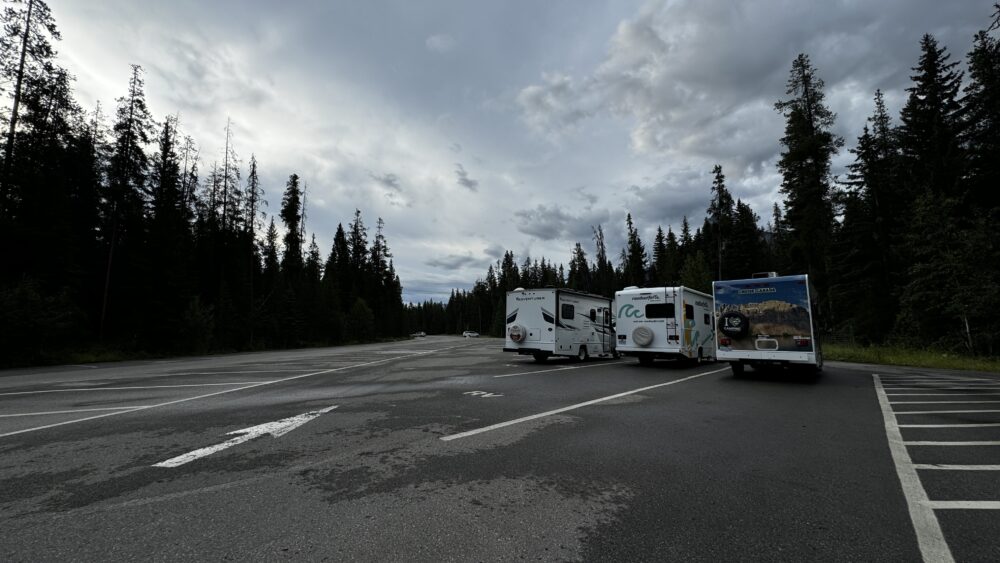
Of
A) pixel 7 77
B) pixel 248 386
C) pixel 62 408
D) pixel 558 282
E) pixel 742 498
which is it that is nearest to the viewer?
pixel 742 498

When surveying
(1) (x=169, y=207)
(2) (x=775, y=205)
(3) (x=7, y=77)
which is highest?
(2) (x=775, y=205)

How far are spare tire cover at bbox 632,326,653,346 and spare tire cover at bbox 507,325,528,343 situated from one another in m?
4.71

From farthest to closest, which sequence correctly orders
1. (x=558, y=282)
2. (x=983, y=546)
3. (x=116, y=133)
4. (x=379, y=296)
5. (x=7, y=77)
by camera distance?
(x=558, y=282) < (x=379, y=296) < (x=116, y=133) < (x=7, y=77) < (x=983, y=546)

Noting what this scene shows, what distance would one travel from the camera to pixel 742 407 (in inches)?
329

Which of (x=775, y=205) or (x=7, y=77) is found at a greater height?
(x=775, y=205)

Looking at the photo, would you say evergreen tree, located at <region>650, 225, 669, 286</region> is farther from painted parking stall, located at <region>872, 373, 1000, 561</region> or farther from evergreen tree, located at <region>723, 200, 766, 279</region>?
painted parking stall, located at <region>872, 373, 1000, 561</region>

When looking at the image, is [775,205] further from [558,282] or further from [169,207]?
[169,207]

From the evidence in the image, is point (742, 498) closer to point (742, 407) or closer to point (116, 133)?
point (742, 407)

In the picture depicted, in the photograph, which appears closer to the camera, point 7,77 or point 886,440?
point 886,440

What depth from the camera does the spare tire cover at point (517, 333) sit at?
60.4 feet

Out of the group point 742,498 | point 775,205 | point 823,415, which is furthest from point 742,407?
point 775,205

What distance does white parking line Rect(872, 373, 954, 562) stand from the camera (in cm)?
288

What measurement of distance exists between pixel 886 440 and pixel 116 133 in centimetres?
3881

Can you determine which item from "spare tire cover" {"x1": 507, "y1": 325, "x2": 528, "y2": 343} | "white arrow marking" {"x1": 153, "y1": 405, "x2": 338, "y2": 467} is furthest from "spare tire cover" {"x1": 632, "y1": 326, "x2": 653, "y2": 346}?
"white arrow marking" {"x1": 153, "y1": 405, "x2": 338, "y2": 467}
